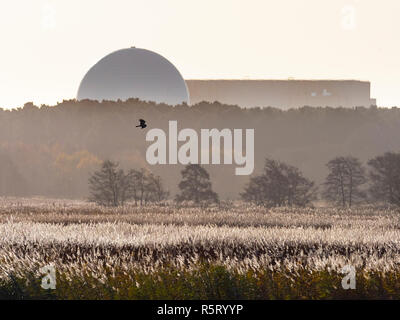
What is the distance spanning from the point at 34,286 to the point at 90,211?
85.6 feet

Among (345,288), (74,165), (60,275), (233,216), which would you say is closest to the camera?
(345,288)

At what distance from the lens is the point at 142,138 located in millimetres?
91438

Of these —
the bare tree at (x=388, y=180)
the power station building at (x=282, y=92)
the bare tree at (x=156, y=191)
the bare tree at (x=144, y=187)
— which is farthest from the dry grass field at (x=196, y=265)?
the power station building at (x=282, y=92)

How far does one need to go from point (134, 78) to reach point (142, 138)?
24.0 ft

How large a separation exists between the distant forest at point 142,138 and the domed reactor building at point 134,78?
139cm

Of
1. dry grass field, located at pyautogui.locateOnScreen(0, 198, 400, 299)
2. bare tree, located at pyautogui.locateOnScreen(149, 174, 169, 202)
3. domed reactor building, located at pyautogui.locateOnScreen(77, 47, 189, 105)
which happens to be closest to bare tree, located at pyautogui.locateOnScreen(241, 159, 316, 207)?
bare tree, located at pyautogui.locateOnScreen(149, 174, 169, 202)

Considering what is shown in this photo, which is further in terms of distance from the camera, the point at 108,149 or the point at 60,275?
the point at 108,149

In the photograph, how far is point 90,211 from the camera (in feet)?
134

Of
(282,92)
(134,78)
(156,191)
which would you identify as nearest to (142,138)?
(134,78)

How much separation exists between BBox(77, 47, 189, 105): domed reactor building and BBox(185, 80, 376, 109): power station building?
75.3ft

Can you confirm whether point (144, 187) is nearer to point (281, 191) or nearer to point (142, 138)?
point (281, 191)
